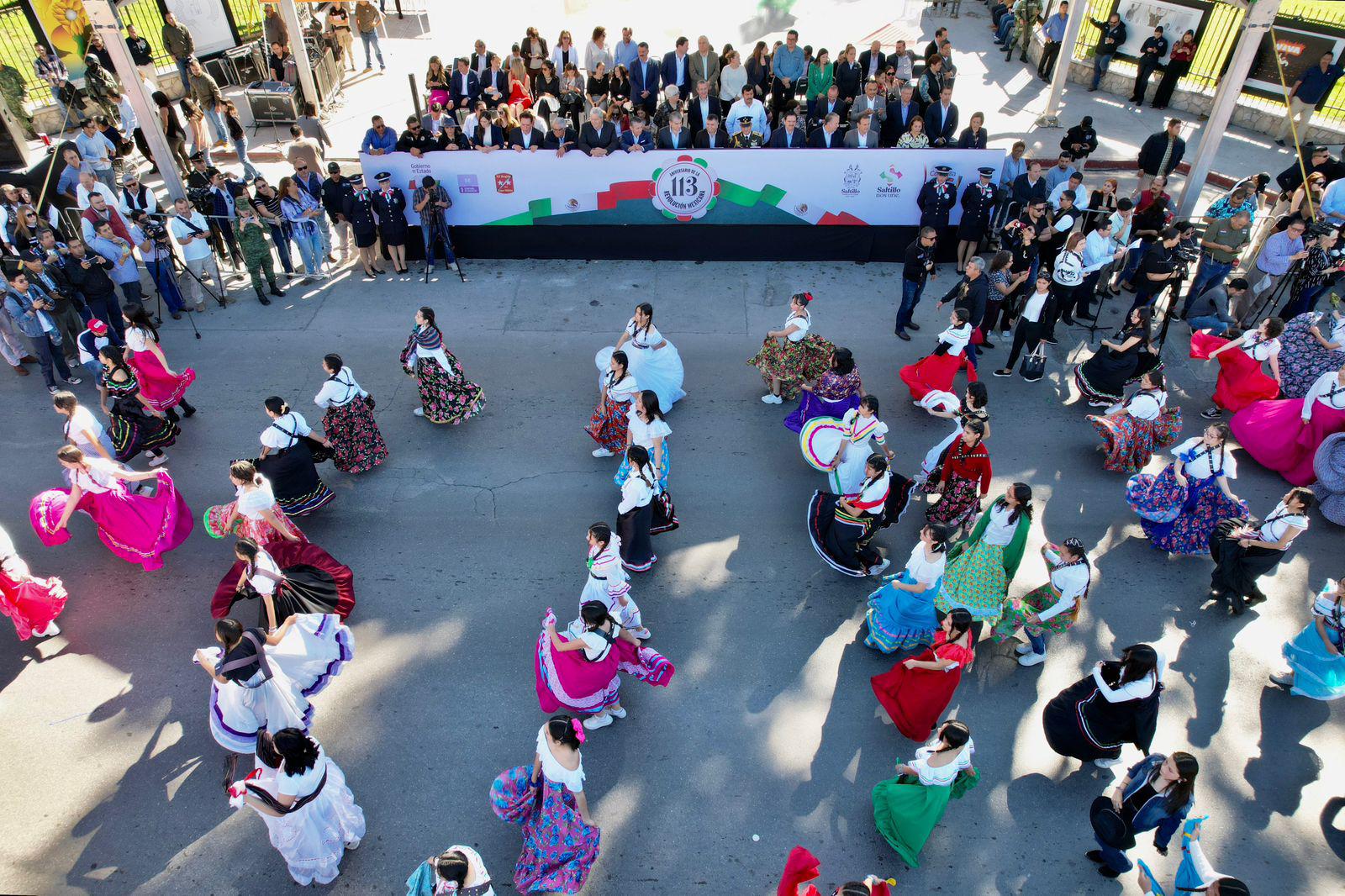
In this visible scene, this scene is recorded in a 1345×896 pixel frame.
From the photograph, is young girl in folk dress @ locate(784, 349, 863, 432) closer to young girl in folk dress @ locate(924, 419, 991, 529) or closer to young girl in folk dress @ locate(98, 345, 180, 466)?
young girl in folk dress @ locate(924, 419, 991, 529)

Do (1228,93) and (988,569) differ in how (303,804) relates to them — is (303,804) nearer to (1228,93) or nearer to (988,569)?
(988,569)

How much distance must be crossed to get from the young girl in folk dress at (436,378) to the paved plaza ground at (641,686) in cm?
23

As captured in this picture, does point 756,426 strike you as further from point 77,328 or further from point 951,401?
point 77,328

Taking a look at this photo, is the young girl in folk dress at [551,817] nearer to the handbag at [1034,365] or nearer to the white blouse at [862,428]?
the white blouse at [862,428]

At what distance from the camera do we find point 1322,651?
5.96 metres

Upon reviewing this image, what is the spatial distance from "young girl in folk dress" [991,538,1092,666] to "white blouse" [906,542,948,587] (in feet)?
2.65

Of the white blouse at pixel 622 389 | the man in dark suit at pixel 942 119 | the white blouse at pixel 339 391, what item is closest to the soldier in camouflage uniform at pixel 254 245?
the white blouse at pixel 339 391

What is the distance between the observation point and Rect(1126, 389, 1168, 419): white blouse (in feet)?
25.6

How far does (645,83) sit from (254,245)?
7.42 m

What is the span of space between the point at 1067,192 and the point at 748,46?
40.1 feet

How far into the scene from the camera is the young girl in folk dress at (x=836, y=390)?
26.7 ft

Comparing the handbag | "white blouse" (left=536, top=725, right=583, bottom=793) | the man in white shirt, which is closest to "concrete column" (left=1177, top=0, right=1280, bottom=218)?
the handbag

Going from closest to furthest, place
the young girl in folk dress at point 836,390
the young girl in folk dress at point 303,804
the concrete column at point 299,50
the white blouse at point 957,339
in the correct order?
the young girl in folk dress at point 303,804, the young girl in folk dress at point 836,390, the white blouse at point 957,339, the concrete column at point 299,50

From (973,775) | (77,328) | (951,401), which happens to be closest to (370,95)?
(77,328)
